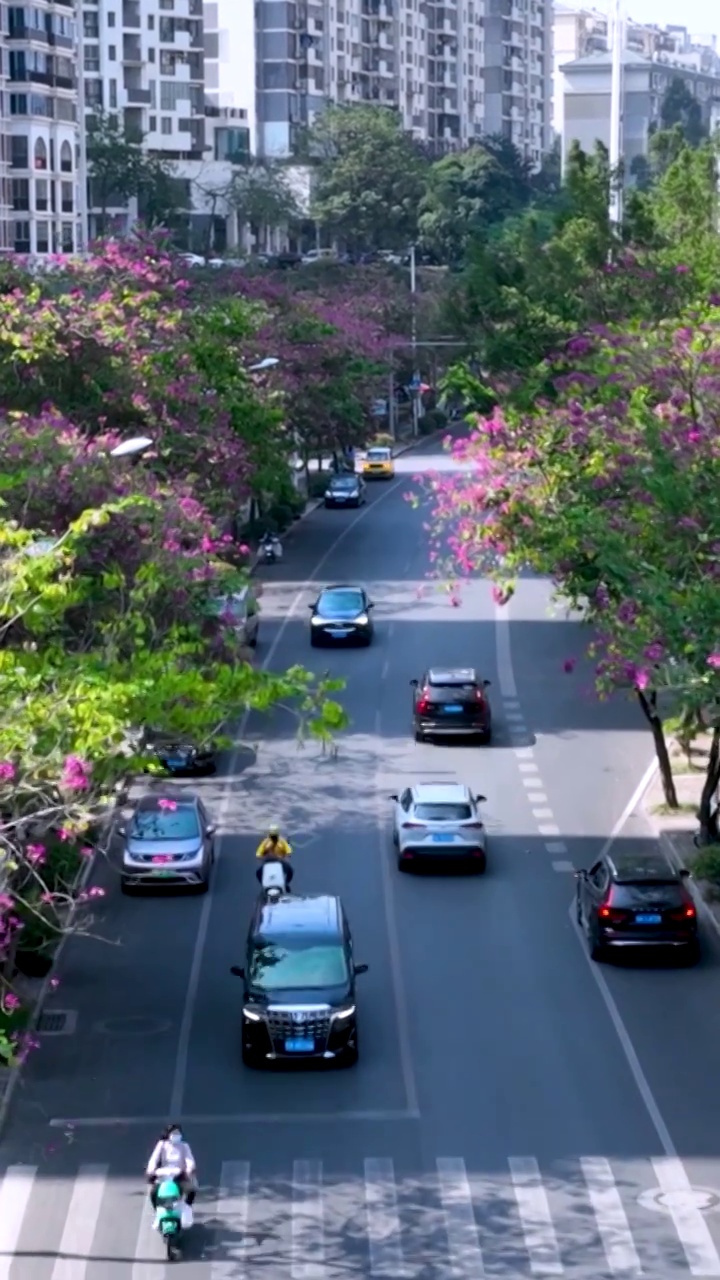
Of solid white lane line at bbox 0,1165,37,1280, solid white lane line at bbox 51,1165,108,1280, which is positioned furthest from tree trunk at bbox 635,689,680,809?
solid white lane line at bbox 0,1165,37,1280

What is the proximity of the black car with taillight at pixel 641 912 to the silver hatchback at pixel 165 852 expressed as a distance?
6.07 metres

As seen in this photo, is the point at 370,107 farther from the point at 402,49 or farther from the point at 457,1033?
the point at 457,1033

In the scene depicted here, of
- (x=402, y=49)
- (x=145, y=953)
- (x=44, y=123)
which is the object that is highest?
(x=402, y=49)

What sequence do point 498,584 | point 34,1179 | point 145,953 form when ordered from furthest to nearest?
1. point 498,584
2. point 145,953
3. point 34,1179

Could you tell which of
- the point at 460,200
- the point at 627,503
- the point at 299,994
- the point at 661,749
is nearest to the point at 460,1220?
the point at 299,994

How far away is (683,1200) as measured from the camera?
778 inches

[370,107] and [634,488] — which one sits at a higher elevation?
[370,107]

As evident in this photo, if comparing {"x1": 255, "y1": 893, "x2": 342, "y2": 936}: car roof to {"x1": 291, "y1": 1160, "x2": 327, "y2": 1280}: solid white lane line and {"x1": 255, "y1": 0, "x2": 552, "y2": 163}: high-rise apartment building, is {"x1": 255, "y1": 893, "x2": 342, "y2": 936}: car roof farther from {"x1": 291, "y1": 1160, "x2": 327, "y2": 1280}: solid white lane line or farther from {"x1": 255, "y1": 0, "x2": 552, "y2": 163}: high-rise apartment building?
{"x1": 255, "y1": 0, "x2": 552, "y2": 163}: high-rise apartment building

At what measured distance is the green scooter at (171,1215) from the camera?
1848 cm

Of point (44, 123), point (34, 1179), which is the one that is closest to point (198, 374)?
point (34, 1179)

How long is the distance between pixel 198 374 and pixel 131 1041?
20365mm

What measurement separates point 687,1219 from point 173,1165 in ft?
14.7

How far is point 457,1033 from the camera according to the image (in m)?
24.6

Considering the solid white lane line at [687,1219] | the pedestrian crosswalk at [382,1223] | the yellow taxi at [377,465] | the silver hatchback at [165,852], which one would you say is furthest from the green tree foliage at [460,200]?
the pedestrian crosswalk at [382,1223]
